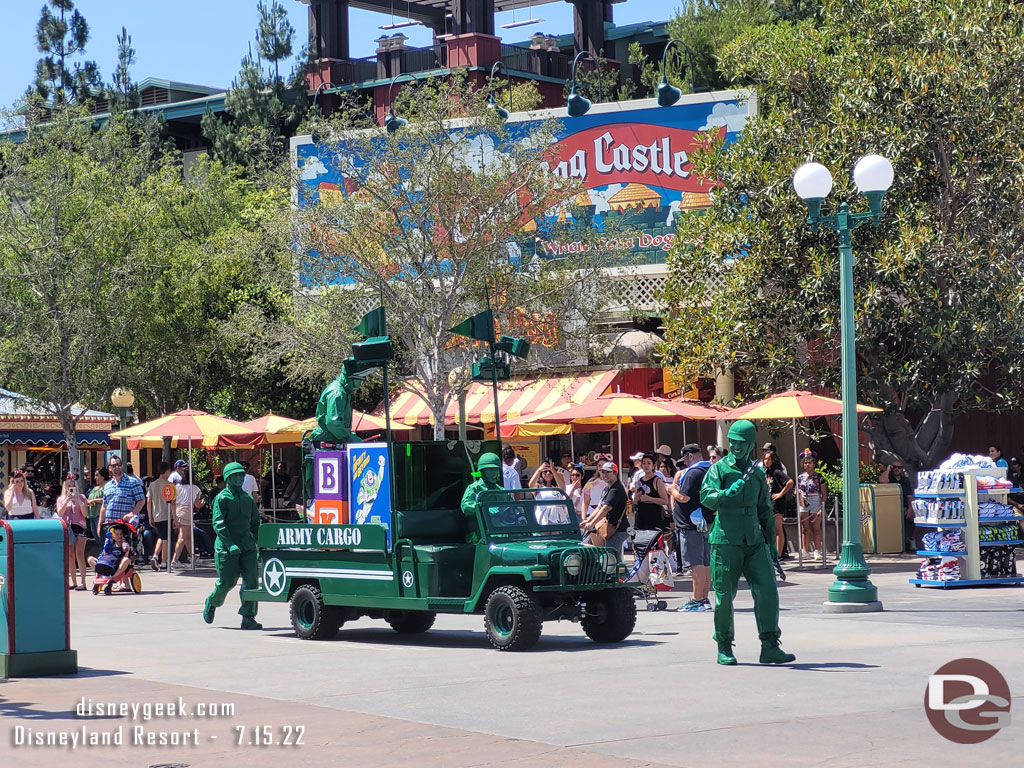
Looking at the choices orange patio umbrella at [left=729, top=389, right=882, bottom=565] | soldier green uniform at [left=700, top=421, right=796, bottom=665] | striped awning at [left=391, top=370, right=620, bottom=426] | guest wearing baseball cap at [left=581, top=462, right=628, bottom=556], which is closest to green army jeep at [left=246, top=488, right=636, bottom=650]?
soldier green uniform at [left=700, top=421, right=796, bottom=665]

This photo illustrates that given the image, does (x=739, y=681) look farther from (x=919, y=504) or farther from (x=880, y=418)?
(x=880, y=418)

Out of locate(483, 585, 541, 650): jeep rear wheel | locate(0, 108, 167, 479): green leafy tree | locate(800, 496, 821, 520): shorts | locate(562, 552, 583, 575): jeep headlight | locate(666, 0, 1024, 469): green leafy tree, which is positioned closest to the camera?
locate(483, 585, 541, 650): jeep rear wheel

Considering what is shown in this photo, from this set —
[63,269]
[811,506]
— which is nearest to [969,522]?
[811,506]

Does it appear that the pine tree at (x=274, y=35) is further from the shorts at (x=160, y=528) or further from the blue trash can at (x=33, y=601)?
the blue trash can at (x=33, y=601)

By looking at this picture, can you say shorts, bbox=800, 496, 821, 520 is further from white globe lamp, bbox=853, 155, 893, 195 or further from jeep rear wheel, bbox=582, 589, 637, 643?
jeep rear wheel, bbox=582, 589, 637, 643

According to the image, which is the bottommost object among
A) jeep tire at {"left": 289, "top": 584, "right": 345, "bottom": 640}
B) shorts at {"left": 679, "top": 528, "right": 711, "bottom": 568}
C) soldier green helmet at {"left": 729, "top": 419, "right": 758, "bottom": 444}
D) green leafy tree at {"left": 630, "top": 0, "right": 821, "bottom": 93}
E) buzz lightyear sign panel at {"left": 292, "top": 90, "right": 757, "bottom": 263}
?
jeep tire at {"left": 289, "top": 584, "right": 345, "bottom": 640}

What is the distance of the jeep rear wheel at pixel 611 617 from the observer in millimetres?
12891

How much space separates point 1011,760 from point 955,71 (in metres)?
18.7

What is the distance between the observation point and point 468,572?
13141mm

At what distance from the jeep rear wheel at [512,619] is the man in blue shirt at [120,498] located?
32.1 ft

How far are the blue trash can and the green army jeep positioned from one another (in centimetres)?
304

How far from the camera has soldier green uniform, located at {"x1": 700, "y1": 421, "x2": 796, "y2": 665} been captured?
10930mm

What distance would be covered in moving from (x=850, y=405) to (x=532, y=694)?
7.19 meters

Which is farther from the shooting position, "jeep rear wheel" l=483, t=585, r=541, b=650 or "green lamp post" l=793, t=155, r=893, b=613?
"green lamp post" l=793, t=155, r=893, b=613
